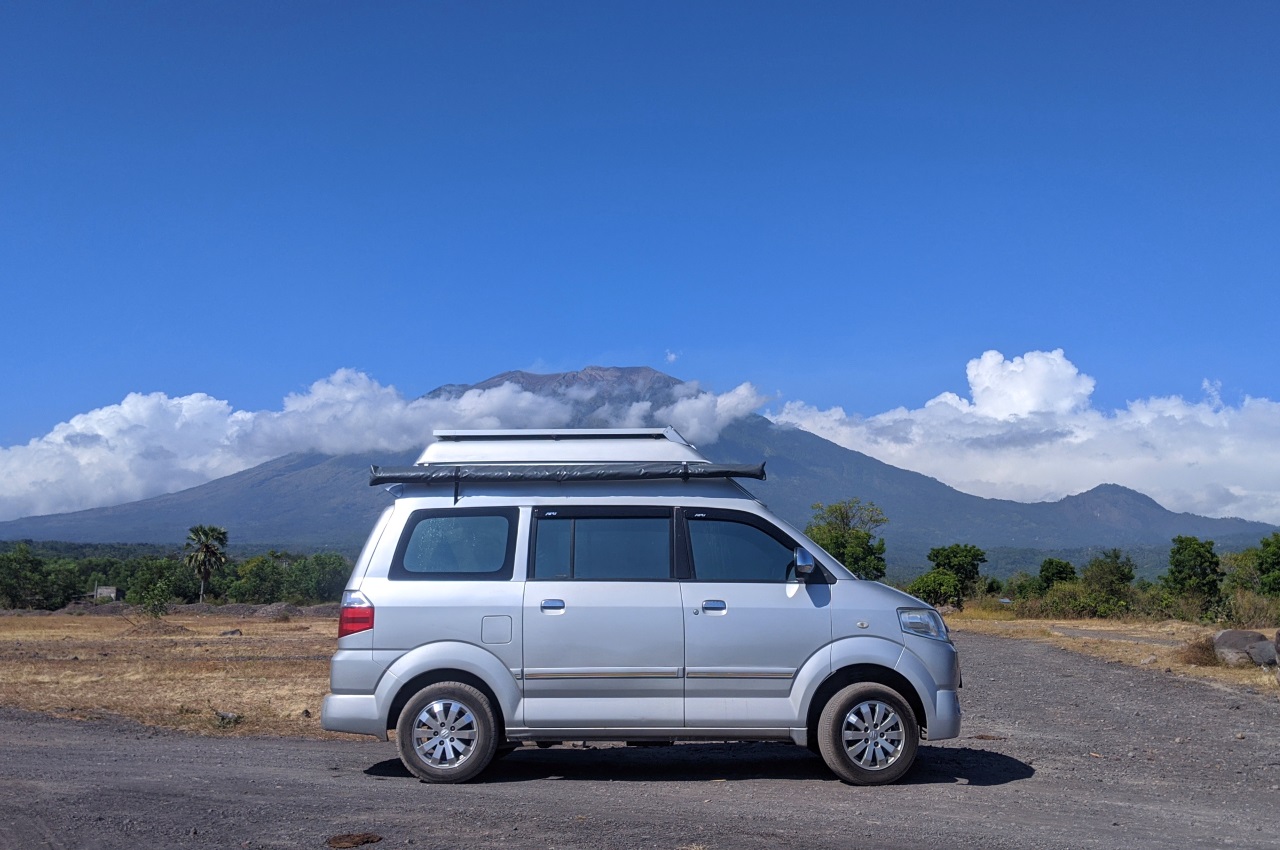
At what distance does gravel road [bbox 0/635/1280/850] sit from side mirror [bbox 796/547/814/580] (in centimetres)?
157

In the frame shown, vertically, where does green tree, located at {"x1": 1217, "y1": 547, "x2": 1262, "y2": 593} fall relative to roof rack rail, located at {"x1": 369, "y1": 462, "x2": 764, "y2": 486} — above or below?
below

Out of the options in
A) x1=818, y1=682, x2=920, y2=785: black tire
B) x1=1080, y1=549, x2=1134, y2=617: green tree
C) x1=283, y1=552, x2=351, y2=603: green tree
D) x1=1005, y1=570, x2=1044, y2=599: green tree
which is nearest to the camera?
x1=818, y1=682, x2=920, y2=785: black tire

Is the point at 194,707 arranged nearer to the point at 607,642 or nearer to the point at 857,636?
the point at 607,642

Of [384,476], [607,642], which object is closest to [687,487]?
[607,642]

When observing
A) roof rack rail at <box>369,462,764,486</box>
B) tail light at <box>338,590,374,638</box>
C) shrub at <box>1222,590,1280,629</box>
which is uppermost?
roof rack rail at <box>369,462,764,486</box>

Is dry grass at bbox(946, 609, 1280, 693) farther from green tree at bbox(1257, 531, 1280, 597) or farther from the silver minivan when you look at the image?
the silver minivan

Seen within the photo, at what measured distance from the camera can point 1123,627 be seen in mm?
35188

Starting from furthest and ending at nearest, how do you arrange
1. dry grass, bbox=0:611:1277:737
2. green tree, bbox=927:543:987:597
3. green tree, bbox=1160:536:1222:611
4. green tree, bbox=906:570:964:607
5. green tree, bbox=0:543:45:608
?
green tree, bbox=0:543:45:608 → green tree, bbox=927:543:987:597 → green tree, bbox=906:570:964:607 → green tree, bbox=1160:536:1222:611 → dry grass, bbox=0:611:1277:737

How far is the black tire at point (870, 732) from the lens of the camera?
8172 millimetres

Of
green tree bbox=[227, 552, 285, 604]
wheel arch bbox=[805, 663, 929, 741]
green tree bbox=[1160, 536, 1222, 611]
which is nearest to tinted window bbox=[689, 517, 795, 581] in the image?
wheel arch bbox=[805, 663, 929, 741]

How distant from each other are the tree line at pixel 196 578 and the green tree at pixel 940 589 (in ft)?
148

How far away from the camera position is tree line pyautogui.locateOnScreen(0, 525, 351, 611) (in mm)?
80562

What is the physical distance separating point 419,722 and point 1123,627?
32.2 metres

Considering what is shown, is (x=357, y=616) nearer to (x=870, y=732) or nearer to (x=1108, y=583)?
(x=870, y=732)
